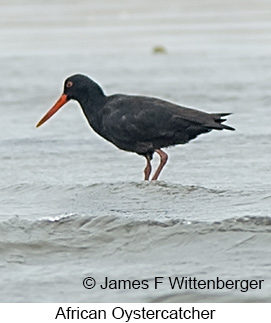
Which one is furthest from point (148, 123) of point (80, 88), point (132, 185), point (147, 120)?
point (80, 88)

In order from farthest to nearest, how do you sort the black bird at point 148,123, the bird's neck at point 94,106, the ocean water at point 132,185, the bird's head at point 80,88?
the bird's head at point 80,88
the bird's neck at point 94,106
the black bird at point 148,123
the ocean water at point 132,185

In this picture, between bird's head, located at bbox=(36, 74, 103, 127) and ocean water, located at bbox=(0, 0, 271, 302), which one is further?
bird's head, located at bbox=(36, 74, 103, 127)

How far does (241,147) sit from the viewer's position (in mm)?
9625

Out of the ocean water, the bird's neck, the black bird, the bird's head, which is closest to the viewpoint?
the ocean water

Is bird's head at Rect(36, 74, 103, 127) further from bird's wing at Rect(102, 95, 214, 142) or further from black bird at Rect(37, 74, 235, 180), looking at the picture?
bird's wing at Rect(102, 95, 214, 142)

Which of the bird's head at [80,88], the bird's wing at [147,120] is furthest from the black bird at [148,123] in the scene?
the bird's head at [80,88]

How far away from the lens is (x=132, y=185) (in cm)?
811

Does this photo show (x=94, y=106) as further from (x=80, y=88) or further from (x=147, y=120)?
(x=147, y=120)

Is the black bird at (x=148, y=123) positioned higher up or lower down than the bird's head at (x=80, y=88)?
lower down

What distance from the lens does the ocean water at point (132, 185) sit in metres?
5.95

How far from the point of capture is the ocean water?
595 centimetres

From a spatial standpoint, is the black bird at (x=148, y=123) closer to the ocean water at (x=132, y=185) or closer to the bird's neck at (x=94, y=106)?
the bird's neck at (x=94, y=106)

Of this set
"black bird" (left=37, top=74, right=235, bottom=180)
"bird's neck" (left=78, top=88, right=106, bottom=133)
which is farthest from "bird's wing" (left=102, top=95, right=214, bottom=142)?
"bird's neck" (left=78, top=88, right=106, bottom=133)

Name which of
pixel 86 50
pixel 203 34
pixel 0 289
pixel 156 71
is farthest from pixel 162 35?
pixel 0 289
